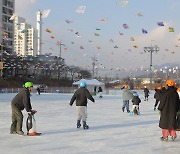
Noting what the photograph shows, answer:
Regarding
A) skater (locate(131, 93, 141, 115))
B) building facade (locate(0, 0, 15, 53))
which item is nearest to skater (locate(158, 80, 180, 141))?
skater (locate(131, 93, 141, 115))

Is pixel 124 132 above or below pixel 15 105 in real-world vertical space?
below

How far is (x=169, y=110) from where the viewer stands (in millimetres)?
6543

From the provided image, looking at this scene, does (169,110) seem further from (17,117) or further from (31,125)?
(17,117)

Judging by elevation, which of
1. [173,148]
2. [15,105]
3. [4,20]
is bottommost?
[173,148]

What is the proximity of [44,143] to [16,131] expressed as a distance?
55.4 inches

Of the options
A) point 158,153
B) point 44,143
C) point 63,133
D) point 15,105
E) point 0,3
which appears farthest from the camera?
point 0,3

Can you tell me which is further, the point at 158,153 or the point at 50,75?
the point at 50,75

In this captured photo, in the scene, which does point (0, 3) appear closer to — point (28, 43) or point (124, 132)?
point (28, 43)

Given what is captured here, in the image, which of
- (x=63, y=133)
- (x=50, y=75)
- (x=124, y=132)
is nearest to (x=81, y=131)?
(x=63, y=133)

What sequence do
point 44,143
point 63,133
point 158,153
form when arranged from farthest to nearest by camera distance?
point 63,133
point 44,143
point 158,153

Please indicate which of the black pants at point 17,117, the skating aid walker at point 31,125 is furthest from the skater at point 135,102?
the black pants at point 17,117

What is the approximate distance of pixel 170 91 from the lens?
6.63m

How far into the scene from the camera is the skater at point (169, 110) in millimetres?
6492

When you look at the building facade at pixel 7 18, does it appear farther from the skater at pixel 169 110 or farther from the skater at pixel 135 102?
the skater at pixel 169 110
